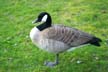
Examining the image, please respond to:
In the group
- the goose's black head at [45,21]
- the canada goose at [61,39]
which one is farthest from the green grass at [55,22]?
the goose's black head at [45,21]

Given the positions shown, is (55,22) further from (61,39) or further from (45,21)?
(61,39)

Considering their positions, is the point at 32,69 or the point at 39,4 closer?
the point at 32,69

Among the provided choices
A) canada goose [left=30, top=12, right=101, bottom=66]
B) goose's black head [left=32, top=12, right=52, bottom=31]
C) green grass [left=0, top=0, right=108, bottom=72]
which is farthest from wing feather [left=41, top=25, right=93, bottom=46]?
green grass [left=0, top=0, right=108, bottom=72]

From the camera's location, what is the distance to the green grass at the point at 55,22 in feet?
24.3

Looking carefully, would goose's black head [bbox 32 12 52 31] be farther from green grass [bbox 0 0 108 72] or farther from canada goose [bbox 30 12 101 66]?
green grass [bbox 0 0 108 72]

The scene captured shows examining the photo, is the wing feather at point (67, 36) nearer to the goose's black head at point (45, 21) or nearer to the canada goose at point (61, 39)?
the canada goose at point (61, 39)

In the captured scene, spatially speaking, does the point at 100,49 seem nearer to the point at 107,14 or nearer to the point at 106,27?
the point at 106,27

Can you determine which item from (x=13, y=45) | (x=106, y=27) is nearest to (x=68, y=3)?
(x=106, y=27)

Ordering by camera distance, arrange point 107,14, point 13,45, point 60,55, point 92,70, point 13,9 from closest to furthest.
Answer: point 92,70 → point 60,55 → point 13,45 → point 107,14 → point 13,9

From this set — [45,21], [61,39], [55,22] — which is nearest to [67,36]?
[61,39]

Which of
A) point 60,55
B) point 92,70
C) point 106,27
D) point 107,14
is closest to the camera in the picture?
point 92,70

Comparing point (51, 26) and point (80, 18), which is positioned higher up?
point (51, 26)

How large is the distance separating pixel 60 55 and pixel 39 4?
3.66 meters

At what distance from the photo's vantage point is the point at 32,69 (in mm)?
7348
